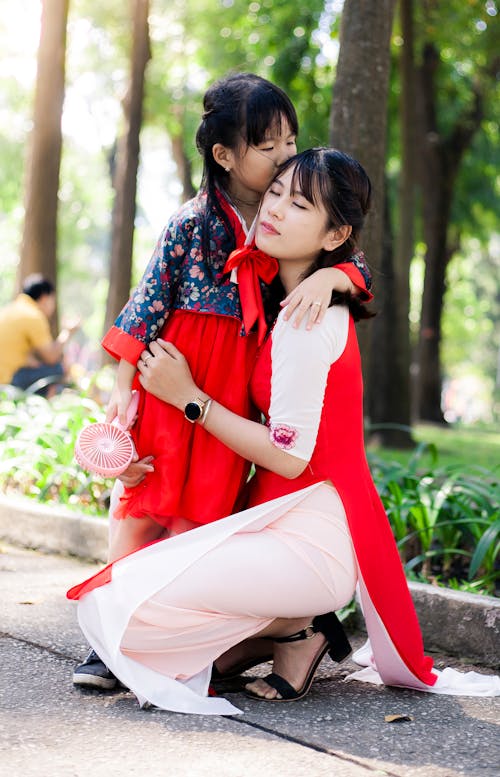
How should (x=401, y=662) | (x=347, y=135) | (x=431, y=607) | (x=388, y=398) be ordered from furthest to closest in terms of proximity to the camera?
(x=388, y=398)
(x=347, y=135)
(x=431, y=607)
(x=401, y=662)

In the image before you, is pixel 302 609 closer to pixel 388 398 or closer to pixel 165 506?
pixel 165 506

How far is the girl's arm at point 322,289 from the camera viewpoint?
301 cm

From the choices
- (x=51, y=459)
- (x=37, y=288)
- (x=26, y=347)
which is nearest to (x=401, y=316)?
(x=37, y=288)

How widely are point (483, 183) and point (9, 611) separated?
17.4 metres

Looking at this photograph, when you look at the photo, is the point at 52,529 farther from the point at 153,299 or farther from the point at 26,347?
the point at 26,347

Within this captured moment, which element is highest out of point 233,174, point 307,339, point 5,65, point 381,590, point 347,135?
point 5,65

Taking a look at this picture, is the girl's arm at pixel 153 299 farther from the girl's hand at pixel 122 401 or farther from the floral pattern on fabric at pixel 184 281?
the girl's hand at pixel 122 401

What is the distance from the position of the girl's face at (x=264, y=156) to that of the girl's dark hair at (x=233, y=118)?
2 cm

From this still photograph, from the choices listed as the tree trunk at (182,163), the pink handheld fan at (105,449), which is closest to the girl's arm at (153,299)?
the pink handheld fan at (105,449)

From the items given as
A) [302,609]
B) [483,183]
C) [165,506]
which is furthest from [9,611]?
[483,183]

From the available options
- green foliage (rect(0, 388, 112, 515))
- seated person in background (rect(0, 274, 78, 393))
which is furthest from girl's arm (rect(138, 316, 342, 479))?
seated person in background (rect(0, 274, 78, 393))

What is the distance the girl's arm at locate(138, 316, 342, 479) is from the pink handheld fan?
0.75 feet

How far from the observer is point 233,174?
11.0 feet

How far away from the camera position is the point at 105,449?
3195 mm
